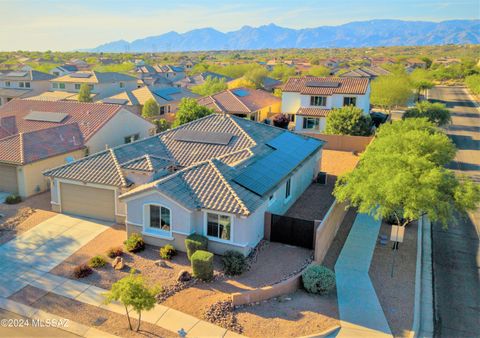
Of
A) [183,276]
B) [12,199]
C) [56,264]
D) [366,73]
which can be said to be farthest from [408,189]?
[366,73]

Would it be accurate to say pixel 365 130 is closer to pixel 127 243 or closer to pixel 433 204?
pixel 433 204

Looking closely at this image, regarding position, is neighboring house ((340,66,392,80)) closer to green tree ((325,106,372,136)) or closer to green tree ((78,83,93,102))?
green tree ((325,106,372,136))

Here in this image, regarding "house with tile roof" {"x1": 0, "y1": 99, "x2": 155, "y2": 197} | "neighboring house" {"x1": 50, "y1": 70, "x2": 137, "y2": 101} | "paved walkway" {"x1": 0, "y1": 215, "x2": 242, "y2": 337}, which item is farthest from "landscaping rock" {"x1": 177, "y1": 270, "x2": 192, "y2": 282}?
"neighboring house" {"x1": 50, "y1": 70, "x2": 137, "y2": 101}

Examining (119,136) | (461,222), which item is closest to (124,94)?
(119,136)

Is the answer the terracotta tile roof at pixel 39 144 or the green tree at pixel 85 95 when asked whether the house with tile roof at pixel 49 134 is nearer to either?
the terracotta tile roof at pixel 39 144

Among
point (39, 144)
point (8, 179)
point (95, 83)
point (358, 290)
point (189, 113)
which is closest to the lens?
point (358, 290)

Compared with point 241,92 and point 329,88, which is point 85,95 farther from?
point 329,88
